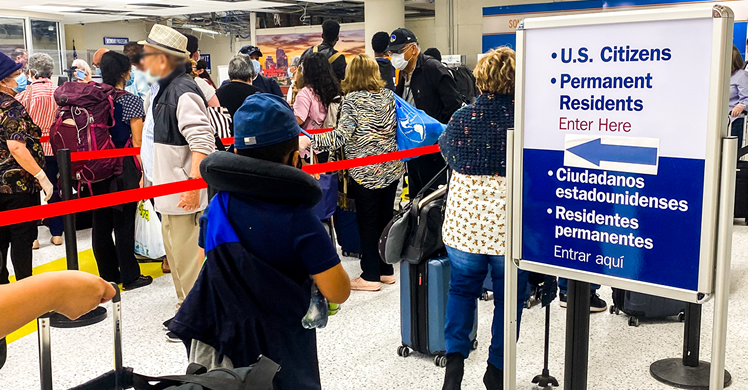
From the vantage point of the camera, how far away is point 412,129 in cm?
416

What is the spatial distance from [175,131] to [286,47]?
636 inches

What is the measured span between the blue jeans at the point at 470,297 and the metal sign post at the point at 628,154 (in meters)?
0.65

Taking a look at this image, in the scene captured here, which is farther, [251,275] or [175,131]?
[175,131]

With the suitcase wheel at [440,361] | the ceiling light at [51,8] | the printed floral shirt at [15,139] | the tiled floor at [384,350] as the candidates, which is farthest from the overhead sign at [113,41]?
the suitcase wheel at [440,361]

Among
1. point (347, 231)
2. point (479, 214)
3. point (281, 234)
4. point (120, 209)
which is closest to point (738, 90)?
point (347, 231)

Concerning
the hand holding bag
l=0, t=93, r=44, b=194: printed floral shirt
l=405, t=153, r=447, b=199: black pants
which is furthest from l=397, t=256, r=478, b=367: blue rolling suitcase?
l=0, t=93, r=44, b=194: printed floral shirt

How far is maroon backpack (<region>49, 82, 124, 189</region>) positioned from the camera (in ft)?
14.7

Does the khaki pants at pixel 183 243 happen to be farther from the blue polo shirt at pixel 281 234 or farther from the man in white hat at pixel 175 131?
the blue polo shirt at pixel 281 234

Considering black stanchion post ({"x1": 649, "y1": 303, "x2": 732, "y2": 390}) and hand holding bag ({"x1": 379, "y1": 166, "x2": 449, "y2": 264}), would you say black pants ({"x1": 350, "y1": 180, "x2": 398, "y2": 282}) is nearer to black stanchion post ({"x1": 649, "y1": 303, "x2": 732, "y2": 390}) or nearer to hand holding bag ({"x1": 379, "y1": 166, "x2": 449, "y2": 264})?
hand holding bag ({"x1": 379, "y1": 166, "x2": 449, "y2": 264})

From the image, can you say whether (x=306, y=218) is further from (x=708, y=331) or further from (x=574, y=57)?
(x=708, y=331)

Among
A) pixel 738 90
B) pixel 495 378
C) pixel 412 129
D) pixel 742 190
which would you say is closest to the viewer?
pixel 495 378

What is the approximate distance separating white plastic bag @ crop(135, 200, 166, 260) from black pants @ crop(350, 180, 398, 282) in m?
1.47

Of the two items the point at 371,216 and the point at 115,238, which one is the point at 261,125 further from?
the point at 115,238

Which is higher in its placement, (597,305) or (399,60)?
(399,60)
